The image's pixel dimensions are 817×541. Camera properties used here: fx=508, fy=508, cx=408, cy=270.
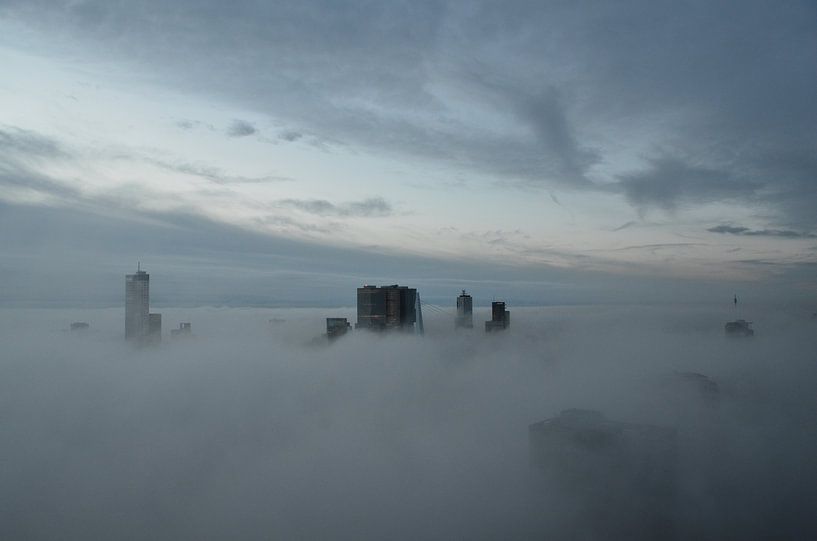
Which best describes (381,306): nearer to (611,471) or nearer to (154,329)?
(154,329)

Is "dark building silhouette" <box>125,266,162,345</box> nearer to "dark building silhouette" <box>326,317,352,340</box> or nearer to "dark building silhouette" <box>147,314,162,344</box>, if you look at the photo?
"dark building silhouette" <box>147,314,162,344</box>

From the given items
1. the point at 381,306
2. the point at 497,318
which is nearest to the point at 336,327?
the point at 381,306

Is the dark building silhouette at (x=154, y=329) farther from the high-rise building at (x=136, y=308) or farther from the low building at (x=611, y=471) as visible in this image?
the low building at (x=611, y=471)

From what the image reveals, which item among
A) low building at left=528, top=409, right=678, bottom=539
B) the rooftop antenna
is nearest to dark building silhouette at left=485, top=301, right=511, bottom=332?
the rooftop antenna

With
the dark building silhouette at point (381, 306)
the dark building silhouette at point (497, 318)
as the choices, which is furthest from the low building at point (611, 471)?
the dark building silhouette at point (497, 318)

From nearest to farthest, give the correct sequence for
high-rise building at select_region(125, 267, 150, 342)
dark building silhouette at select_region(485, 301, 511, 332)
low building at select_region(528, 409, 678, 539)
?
1. low building at select_region(528, 409, 678, 539)
2. high-rise building at select_region(125, 267, 150, 342)
3. dark building silhouette at select_region(485, 301, 511, 332)

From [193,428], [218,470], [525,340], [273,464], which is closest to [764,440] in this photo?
[525,340]
